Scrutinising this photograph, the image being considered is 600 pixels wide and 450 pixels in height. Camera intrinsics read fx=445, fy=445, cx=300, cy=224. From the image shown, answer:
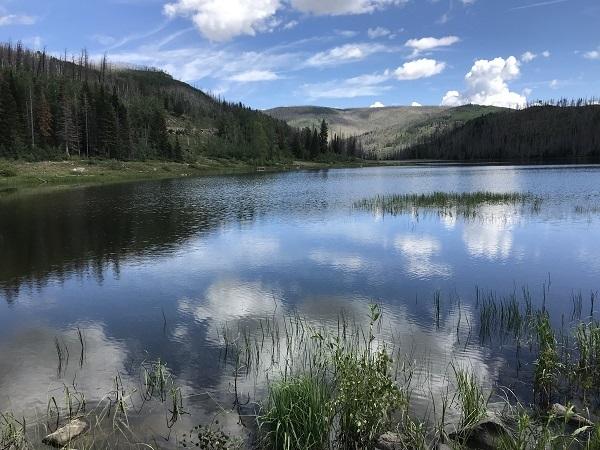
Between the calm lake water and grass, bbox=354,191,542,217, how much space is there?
8.21ft

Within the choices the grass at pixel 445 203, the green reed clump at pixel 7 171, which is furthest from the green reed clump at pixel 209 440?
the green reed clump at pixel 7 171

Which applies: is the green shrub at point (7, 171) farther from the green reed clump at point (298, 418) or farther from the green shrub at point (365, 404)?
the green shrub at point (365, 404)

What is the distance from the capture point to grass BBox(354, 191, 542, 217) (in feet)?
151

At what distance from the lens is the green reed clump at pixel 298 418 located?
871 centimetres

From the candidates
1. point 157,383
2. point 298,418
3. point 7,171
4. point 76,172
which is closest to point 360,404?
point 298,418

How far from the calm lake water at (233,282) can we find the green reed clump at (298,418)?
1454 millimetres

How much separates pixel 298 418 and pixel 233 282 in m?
13.9

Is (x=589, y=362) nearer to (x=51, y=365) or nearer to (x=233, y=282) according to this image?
(x=233, y=282)

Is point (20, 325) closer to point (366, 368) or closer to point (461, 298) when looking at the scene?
point (366, 368)

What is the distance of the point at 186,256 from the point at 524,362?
20856 mm

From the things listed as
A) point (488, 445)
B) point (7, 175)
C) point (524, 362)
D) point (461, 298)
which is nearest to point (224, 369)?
point (488, 445)

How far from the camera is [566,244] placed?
96.6ft

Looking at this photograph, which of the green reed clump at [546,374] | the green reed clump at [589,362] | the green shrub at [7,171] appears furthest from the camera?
the green shrub at [7,171]

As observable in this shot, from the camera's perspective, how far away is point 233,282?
73.6ft
